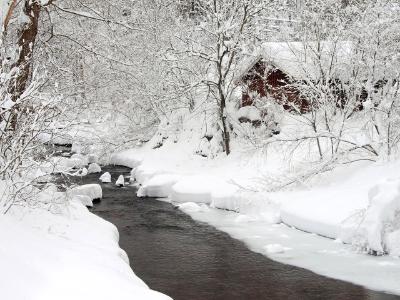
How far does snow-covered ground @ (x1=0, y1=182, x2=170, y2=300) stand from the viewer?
584cm

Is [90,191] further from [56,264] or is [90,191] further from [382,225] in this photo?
[56,264]

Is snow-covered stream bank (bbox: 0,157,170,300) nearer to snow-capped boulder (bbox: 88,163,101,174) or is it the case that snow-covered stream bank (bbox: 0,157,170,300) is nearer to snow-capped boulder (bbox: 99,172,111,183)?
snow-capped boulder (bbox: 99,172,111,183)

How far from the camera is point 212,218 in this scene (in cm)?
1549

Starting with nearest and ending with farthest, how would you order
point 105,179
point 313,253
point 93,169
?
point 313,253
point 105,179
point 93,169

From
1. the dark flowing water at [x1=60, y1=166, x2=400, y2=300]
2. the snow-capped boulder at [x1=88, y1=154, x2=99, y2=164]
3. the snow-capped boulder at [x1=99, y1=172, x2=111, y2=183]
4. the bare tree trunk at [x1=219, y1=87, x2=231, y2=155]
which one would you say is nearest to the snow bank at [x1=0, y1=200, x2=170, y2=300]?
the dark flowing water at [x1=60, y1=166, x2=400, y2=300]

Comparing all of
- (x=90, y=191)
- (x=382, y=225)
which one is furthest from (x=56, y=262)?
(x=90, y=191)

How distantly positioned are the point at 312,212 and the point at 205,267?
13.6 feet

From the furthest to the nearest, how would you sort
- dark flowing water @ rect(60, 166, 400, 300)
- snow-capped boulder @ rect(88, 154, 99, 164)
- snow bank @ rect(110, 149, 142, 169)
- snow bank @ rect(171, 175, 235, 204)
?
1. snow-capped boulder @ rect(88, 154, 99, 164)
2. snow bank @ rect(110, 149, 142, 169)
3. snow bank @ rect(171, 175, 235, 204)
4. dark flowing water @ rect(60, 166, 400, 300)

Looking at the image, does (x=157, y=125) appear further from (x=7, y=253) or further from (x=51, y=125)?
(x=7, y=253)

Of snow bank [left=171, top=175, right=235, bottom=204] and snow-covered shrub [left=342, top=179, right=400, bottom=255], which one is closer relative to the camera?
snow-covered shrub [left=342, top=179, right=400, bottom=255]

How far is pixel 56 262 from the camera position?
6848 mm

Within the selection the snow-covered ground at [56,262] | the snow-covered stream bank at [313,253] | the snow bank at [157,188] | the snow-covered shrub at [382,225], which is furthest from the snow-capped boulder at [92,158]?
the snow-covered shrub at [382,225]

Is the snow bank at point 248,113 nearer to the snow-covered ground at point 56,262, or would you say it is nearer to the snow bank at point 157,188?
the snow bank at point 157,188

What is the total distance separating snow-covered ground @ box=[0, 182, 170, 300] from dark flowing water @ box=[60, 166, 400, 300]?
137 cm
